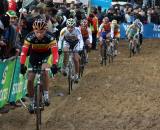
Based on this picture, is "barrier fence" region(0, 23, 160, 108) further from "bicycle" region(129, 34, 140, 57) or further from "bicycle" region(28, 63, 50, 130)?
"bicycle" region(129, 34, 140, 57)

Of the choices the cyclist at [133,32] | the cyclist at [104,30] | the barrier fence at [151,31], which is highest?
the cyclist at [104,30]

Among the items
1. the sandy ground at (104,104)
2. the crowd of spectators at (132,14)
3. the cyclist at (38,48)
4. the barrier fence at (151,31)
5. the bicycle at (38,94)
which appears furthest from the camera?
the barrier fence at (151,31)

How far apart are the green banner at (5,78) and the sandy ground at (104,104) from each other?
0.43 metres

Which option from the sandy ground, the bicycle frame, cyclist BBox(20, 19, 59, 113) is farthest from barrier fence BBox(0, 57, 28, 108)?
the bicycle frame

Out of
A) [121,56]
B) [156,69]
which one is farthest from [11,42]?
[121,56]

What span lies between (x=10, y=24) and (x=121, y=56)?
1513cm

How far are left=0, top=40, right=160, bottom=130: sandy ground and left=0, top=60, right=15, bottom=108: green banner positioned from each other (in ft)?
1.43

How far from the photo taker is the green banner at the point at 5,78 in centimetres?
1125

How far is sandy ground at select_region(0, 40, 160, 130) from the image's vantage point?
430 inches

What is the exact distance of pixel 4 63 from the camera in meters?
11.3

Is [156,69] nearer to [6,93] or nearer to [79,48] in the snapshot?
[79,48]

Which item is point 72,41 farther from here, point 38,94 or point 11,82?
point 38,94

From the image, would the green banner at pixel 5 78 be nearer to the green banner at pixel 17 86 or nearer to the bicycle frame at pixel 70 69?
the green banner at pixel 17 86

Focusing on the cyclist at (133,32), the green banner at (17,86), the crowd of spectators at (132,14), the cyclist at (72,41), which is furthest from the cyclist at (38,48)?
the crowd of spectators at (132,14)
